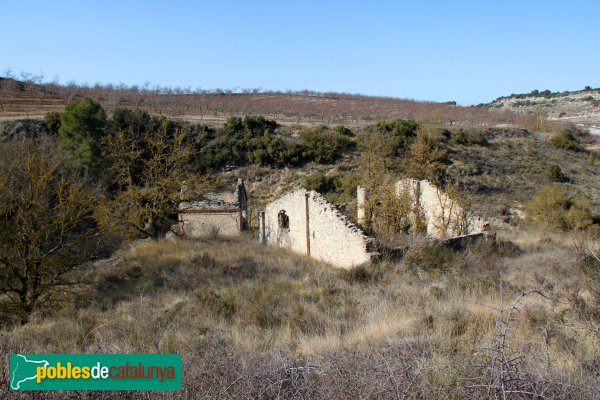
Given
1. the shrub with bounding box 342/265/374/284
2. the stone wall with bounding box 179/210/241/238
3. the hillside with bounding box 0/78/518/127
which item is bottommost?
the stone wall with bounding box 179/210/241/238

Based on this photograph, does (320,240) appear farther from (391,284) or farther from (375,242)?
(391,284)

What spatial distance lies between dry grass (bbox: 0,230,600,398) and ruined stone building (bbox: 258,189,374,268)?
1004 mm

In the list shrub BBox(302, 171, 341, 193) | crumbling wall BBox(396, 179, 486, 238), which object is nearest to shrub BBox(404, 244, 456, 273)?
crumbling wall BBox(396, 179, 486, 238)

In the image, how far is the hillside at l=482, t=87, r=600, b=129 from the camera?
8044 cm

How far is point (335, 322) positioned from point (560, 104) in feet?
364

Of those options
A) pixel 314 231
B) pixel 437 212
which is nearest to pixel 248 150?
pixel 314 231

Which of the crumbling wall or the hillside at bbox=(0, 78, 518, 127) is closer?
the crumbling wall

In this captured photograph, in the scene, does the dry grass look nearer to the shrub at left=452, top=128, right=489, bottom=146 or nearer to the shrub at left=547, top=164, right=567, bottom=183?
the shrub at left=547, top=164, right=567, bottom=183

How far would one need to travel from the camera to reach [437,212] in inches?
595

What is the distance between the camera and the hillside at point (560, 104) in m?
80.4

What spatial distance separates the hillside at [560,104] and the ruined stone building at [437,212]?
69120 millimetres

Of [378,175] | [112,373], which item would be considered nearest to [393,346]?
[112,373]

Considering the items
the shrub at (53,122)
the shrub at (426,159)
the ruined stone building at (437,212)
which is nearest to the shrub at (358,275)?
the ruined stone building at (437,212)

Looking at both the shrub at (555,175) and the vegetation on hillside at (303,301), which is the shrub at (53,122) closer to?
the vegetation on hillside at (303,301)
